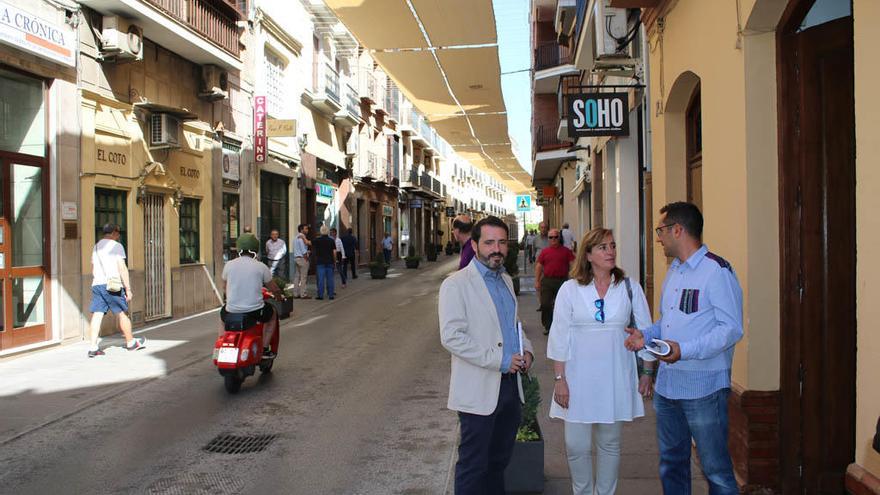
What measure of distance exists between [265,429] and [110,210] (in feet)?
24.2

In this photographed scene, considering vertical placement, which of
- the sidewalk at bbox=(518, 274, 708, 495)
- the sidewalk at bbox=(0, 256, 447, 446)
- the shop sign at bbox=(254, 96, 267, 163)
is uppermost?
the shop sign at bbox=(254, 96, 267, 163)

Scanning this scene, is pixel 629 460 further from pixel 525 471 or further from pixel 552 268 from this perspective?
pixel 552 268

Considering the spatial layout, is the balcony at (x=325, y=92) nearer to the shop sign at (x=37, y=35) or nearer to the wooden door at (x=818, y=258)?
the shop sign at (x=37, y=35)

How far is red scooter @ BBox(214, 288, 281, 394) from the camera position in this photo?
7.18m

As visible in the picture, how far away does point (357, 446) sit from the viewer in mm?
5570

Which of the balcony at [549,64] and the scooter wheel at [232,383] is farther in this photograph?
the balcony at [549,64]

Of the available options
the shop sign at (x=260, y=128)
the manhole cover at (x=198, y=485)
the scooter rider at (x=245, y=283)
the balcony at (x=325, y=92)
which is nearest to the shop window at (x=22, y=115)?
the scooter rider at (x=245, y=283)

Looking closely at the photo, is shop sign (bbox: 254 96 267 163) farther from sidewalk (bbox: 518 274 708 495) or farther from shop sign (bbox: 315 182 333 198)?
sidewalk (bbox: 518 274 708 495)

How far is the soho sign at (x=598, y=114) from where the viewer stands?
31.2 ft

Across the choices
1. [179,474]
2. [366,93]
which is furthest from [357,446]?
[366,93]

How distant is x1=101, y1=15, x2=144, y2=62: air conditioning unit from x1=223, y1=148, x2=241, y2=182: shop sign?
14.5 feet

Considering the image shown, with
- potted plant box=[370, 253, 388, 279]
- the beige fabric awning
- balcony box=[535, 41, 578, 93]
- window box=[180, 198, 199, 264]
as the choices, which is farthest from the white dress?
potted plant box=[370, 253, 388, 279]

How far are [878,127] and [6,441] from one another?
636cm

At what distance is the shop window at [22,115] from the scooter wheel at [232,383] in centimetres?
511
